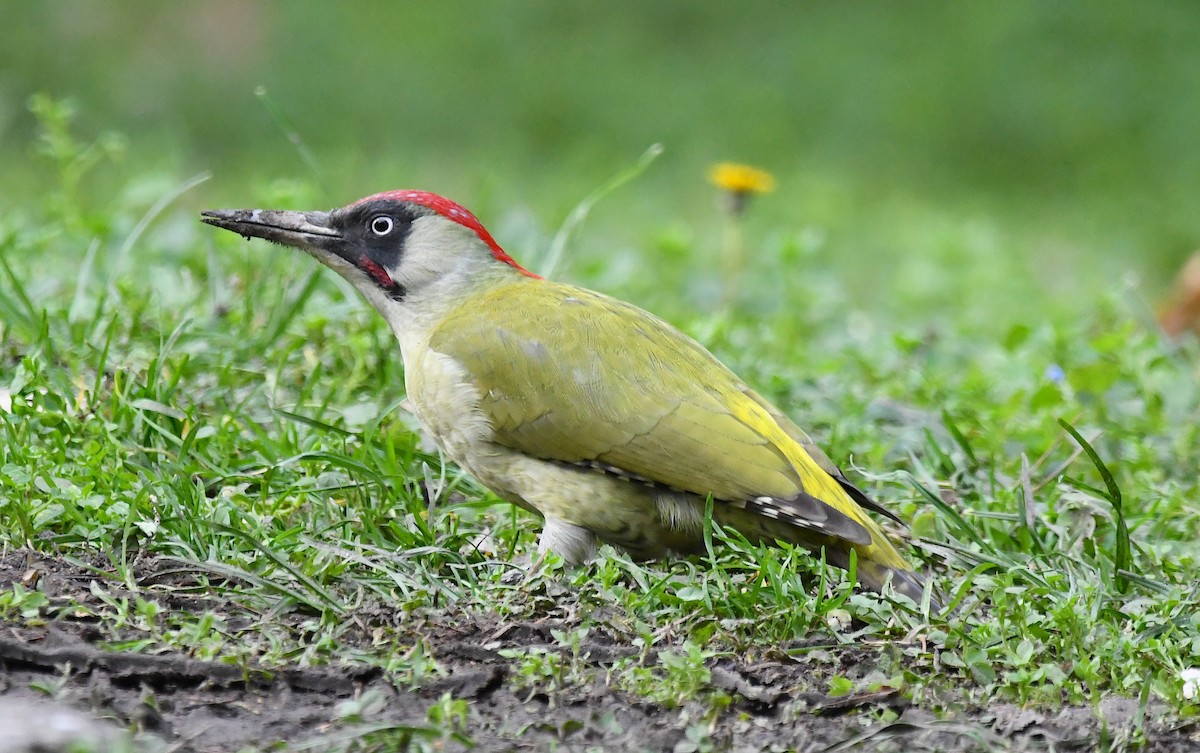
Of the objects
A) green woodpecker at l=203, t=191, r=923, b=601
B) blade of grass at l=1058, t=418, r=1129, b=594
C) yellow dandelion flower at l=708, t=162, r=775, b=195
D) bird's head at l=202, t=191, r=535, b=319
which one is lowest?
blade of grass at l=1058, t=418, r=1129, b=594

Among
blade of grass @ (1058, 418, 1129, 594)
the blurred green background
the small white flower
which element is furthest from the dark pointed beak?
the blurred green background

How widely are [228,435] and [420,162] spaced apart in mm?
5189

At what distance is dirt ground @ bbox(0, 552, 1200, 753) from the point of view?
280cm

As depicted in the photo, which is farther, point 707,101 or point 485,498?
point 707,101

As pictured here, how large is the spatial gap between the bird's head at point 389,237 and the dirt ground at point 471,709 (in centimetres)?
123

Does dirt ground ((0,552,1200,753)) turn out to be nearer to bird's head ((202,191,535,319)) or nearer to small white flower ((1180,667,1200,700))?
small white flower ((1180,667,1200,700))

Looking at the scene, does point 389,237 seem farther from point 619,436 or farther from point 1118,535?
point 1118,535

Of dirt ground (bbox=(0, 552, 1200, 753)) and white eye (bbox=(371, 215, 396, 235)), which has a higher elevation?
white eye (bbox=(371, 215, 396, 235))

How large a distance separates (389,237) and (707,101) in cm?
695

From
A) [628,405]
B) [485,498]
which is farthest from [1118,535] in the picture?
[485,498]

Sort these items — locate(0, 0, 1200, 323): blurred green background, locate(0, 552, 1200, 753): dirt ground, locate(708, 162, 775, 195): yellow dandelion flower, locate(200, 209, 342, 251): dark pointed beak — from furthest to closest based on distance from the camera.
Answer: locate(0, 0, 1200, 323): blurred green background → locate(708, 162, 775, 195): yellow dandelion flower → locate(200, 209, 342, 251): dark pointed beak → locate(0, 552, 1200, 753): dirt ground

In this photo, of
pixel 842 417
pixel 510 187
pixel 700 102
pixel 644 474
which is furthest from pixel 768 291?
pixel 700 102

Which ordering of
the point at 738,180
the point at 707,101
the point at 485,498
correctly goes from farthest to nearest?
the point at 707,101 < the point at 738,180 < the point at 485,498

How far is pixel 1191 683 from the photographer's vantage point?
3.17 m
